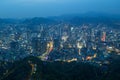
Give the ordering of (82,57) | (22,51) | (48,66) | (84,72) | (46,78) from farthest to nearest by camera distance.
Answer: (22,51)
(82,57)
(48,66)
(84,72)
(46,78)

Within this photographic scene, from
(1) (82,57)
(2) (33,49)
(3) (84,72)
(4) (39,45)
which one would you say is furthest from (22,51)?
(3) (84,72)

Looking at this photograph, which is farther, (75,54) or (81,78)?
(75,54)

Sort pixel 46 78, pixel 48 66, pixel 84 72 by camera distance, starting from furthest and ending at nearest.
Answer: pixel 48 66 < pixel 84 72 < pixel 46 78

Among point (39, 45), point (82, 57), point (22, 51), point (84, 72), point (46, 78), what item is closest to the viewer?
point (46, 78)

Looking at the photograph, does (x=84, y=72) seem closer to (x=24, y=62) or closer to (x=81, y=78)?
(x=81, y=78)

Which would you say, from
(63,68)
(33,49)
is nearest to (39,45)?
(33,49)

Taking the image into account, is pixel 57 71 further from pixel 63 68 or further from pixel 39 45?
pixel 39 45
